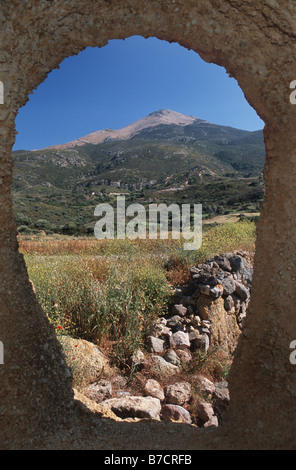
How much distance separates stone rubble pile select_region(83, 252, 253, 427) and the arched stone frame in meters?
0.84

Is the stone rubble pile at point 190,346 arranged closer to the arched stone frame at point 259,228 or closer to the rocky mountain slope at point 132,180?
the arched stone frame at point 259,228

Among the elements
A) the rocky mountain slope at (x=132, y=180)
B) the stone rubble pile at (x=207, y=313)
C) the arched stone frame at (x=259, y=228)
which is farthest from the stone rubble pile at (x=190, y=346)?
the rocky mountain slope at (x=132, y=180)

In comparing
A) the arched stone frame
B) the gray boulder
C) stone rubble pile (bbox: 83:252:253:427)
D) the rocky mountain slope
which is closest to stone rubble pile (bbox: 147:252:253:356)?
stone rubble pile (bbox: 83:252:253:427)

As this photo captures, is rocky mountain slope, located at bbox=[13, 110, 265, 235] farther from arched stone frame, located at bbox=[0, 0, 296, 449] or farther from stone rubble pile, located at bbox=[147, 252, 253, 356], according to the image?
arched stone frame, located at bbox=[0, 0, 296, 449]

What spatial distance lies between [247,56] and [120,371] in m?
3.84

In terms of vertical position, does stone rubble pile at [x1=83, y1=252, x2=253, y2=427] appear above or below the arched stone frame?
below

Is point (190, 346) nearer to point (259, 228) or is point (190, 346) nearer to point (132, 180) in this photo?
point (259, 228)

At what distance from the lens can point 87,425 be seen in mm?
2295

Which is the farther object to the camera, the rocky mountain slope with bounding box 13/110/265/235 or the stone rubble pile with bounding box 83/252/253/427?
the rocky mountain slope with bounding box 13/110/265/235

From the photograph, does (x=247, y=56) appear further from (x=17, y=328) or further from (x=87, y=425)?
(x=87, y=425)

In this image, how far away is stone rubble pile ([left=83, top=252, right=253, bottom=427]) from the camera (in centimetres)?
313

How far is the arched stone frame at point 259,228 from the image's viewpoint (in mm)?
1957

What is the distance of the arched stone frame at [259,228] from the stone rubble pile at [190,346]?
84 cm

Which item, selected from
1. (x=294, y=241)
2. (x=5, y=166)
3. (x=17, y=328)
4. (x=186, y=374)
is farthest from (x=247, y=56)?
(x=186, y=374)
